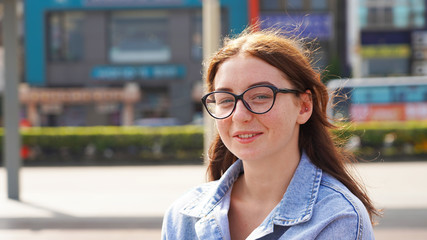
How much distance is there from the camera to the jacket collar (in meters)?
1.51

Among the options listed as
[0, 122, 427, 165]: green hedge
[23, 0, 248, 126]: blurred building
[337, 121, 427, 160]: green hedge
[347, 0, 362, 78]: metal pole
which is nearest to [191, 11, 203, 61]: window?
[23, 0, 248, 126]: blurred building

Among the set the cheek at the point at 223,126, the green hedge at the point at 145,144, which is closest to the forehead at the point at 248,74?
the cheek at the point at 223,126

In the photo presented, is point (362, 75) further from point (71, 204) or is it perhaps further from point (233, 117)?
point (233, 117)

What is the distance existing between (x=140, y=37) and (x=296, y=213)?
33.6 meters

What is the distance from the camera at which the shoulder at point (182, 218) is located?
1.69m

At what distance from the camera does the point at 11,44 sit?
1049cm

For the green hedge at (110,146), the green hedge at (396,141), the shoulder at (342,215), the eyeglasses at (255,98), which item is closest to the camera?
the shoulder at (342,215)

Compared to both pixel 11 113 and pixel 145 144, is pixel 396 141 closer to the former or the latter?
pixel 145 144

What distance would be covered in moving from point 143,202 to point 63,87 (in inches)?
972

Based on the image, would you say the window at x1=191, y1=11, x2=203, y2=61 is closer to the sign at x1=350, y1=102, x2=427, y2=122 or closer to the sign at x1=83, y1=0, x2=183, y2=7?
the sign at x1=83, y1=0, x2=183, y2=7

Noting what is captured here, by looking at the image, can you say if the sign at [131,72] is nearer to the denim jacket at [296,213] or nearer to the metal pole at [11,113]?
the metal pole at [11,113]

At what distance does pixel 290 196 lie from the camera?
5.16ft

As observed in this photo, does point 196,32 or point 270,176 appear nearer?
point 270,176

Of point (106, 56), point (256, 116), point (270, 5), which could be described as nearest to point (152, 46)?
point (106, 56)
